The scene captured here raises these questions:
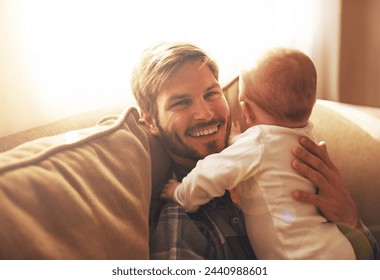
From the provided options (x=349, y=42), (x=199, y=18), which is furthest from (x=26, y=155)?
(x=349, y=42)

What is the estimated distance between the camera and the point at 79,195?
0.98 meters

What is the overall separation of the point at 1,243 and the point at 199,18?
727mm

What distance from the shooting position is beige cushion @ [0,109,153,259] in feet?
2.99

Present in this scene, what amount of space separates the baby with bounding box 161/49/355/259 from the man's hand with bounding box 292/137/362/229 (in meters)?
0.02

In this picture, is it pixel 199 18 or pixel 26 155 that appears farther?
pixel 199 18

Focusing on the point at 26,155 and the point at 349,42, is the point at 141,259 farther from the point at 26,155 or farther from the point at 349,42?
the point at 349,42

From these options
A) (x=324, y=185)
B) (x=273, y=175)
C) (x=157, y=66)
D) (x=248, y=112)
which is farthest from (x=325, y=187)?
(x=157, y=66)

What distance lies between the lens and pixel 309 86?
104 cm

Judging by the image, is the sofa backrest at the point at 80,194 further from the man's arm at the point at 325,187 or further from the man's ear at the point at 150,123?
the man's arm at the point at 325,187

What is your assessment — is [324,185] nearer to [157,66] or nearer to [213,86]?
[213,86]

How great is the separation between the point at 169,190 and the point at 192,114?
→ 7.5 inches

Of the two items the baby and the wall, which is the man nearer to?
the baby

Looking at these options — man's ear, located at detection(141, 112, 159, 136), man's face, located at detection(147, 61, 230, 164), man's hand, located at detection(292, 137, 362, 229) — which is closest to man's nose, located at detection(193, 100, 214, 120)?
man's face, located at detection(147, 61, 230, 164)

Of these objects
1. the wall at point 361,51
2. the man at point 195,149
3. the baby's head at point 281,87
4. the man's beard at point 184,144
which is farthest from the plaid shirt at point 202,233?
the wall at point 361,51
